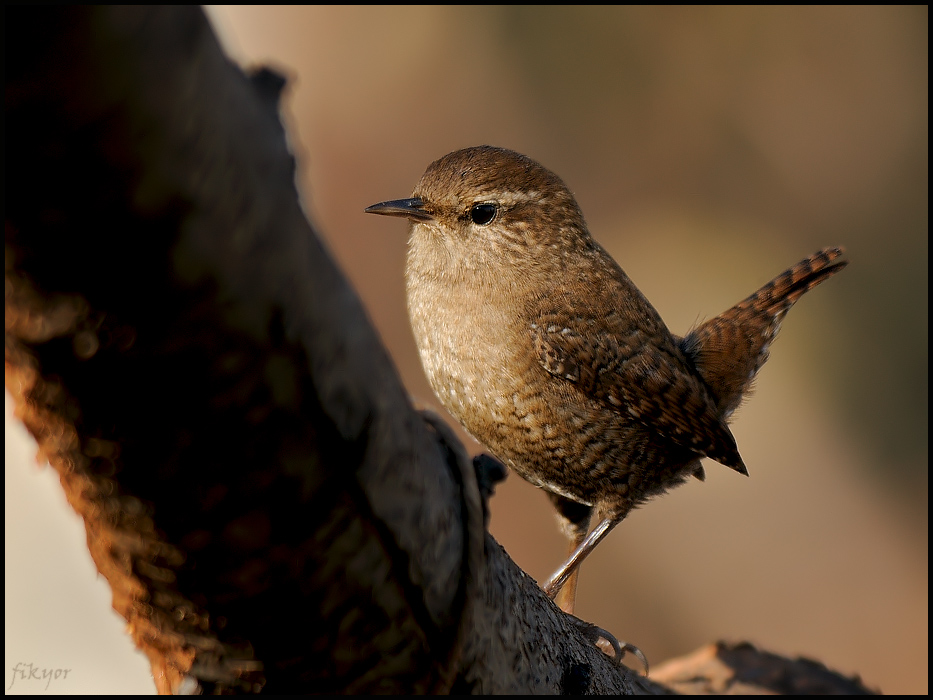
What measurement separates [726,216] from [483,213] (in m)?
5.87

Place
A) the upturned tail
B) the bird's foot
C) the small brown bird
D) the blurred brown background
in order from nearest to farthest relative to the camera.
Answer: the bird's foot, the small brown bird, the upturned tail, the blurred brown background

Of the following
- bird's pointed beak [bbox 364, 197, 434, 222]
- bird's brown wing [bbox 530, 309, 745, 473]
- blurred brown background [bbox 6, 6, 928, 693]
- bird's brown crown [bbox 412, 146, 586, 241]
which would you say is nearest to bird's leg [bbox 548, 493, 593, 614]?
bird's brown wing [bbox 530, 309, 745, 473]

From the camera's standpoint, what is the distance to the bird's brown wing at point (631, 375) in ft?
8.46

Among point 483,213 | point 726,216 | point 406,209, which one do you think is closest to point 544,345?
point 483,213

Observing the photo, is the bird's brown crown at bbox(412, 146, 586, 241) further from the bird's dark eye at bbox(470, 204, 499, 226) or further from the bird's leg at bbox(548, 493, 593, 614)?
the bird's leg at bbox(548, 493, 593, 614)

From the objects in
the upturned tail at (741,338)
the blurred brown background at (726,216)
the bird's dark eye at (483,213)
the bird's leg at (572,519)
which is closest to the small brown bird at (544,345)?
the bird's dark eye at (483,213)

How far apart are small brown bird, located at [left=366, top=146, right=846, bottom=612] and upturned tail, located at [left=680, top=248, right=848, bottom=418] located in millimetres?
256

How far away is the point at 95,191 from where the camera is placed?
713mm

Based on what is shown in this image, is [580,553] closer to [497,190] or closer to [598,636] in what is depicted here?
[598,636]

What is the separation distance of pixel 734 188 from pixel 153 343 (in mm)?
7868

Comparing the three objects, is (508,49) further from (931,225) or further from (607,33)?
(931,225)

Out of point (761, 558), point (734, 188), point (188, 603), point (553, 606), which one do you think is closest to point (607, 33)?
point (734, 188)

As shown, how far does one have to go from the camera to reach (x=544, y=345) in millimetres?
2549

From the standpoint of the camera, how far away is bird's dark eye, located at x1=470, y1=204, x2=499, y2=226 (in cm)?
267
